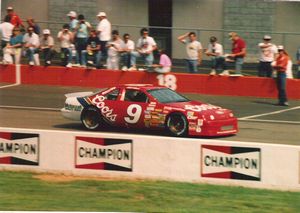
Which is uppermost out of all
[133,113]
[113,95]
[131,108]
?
[113,95]

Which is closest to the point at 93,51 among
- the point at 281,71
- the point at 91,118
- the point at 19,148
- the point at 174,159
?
the point at 91,118

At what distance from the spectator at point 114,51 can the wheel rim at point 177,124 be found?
566 cm

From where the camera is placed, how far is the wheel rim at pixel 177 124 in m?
18.5

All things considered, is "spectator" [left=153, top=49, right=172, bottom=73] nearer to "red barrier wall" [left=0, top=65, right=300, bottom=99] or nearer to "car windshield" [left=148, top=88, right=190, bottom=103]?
"red barrier wall" [left=0, top=65, right=300, bottom=99]

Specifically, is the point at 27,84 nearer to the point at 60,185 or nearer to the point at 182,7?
the point at 182,7

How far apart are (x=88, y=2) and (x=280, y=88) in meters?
7.86

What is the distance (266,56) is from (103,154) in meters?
9.83

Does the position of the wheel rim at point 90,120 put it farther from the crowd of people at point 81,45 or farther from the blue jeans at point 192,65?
the blue jeans at point 192,65

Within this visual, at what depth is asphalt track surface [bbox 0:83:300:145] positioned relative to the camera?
1944 centimetres

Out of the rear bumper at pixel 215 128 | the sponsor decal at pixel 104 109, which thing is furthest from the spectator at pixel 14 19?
the rear bumper at pixel 215 128

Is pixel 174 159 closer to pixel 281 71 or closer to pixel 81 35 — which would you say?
pixel 281 71

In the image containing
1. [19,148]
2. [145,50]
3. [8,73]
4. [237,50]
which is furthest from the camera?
[8,73]

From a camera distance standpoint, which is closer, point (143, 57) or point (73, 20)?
point (143, 57)

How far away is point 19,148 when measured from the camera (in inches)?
604
